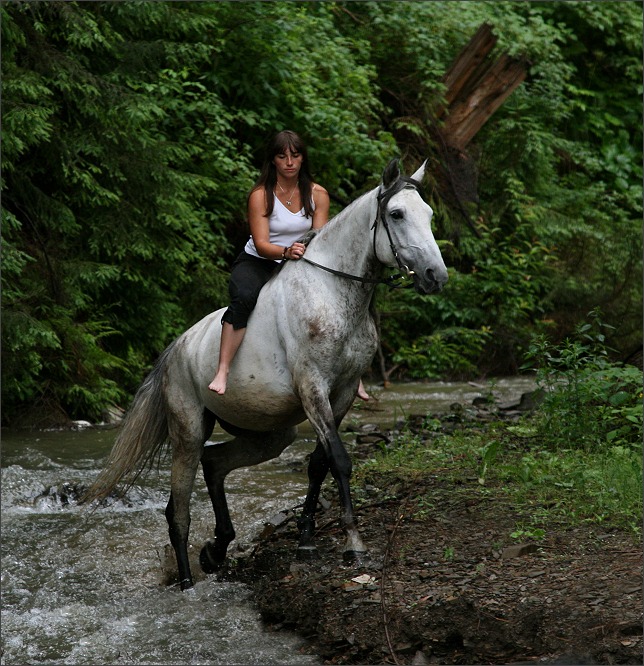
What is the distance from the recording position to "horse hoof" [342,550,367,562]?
5383mm

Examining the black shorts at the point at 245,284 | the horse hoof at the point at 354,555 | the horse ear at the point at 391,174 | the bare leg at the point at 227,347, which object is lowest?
the horse hoof at the point at 354,555

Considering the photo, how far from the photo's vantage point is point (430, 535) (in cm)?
571

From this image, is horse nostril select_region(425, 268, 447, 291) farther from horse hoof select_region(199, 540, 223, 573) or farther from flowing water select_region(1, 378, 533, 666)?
horse hoof select_region(199, 540, 223, 573)

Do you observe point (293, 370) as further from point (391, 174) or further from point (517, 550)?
point (517, 550)

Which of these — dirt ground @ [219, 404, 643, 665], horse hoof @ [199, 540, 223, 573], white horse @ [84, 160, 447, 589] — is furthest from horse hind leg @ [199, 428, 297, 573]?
dirt ground @ [219, 404, 643, 665]

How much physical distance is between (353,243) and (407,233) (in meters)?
0.50

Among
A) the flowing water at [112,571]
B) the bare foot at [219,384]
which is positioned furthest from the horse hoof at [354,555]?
the bare foot at [219,384]

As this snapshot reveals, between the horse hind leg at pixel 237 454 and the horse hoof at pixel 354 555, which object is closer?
the horse hoof at pixel 354 555

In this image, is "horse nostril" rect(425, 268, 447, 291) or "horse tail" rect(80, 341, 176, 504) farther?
"horse tail" rect(80, 341, 176, 504)

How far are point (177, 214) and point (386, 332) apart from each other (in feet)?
16.1

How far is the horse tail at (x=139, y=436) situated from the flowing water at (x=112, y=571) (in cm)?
58

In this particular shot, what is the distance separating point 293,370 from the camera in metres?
5.65

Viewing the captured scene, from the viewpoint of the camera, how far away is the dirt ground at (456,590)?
433 centimetres

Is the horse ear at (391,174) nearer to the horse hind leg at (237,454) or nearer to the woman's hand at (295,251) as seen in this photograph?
the woman's hand at (295,251)
